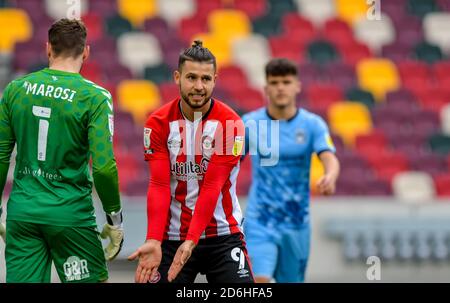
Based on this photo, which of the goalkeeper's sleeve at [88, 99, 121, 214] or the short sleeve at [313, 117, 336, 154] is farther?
the short sleeve at [313, 117, 336, 154]

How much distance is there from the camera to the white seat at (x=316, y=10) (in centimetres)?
1877

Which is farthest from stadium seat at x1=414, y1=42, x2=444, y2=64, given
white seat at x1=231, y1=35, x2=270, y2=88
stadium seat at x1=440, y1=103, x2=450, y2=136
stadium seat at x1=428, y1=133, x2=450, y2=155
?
white seat at x1=231, y1=35, x2=270, y2=88

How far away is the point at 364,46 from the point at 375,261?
304 inches

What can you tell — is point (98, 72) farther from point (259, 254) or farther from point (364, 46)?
point (259, 254)

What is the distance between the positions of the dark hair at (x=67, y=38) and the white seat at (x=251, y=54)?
11.6 m

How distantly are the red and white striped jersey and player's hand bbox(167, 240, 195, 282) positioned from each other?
0.27 metres

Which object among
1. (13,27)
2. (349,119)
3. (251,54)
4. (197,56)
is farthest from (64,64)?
(251,54)

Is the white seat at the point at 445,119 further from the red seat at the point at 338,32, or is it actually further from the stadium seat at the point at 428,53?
the red seat at the point at 338,32

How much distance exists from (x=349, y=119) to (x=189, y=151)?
10568mm

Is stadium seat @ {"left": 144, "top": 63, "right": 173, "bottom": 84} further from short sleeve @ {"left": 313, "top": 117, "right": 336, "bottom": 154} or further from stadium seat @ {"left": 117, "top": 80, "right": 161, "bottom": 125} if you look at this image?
short sleeve @ {"left": 313, "top": 117, "right": 336, "bottom": 154}

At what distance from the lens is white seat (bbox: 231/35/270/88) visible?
1772cm

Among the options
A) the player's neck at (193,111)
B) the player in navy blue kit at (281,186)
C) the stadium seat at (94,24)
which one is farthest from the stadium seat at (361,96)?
the player's neck at (193,111)
